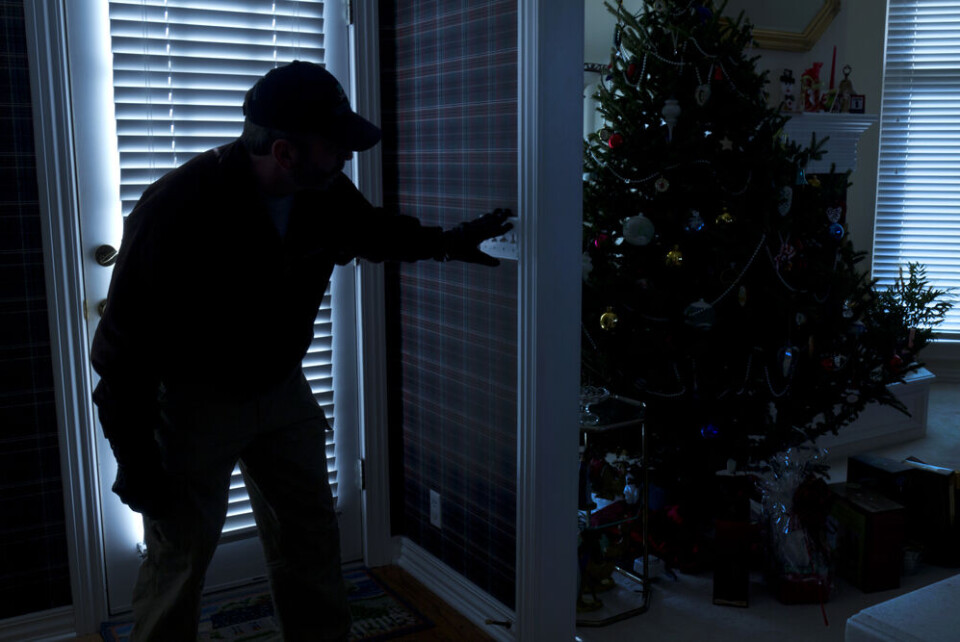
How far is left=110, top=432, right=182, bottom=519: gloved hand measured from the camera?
182 centimetres

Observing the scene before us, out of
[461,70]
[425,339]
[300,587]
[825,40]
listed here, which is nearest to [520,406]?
[425,339]

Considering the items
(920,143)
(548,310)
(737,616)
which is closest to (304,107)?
(548,310)

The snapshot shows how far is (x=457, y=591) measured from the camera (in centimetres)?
267

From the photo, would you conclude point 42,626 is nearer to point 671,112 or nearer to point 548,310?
point 548,310

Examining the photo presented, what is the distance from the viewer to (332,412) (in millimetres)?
2877

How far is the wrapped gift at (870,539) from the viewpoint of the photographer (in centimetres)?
279

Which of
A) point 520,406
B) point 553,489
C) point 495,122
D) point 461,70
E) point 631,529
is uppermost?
point 461,70

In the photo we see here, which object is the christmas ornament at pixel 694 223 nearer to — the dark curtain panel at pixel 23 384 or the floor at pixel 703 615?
the floor at pixel 703 615

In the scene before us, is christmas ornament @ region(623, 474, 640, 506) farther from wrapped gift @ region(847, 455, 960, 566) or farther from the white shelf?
the white shelf

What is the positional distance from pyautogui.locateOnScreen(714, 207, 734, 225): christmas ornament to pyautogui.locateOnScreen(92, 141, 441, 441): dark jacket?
58.3 inches

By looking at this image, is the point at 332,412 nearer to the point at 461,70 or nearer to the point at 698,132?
the point at 461,70

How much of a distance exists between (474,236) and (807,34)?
10.7ft

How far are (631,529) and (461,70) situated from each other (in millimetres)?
1646

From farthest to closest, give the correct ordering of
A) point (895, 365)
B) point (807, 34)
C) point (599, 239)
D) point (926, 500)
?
point (807, 34) < point (895, 365) < point (599, 239) < point (926, 500)
